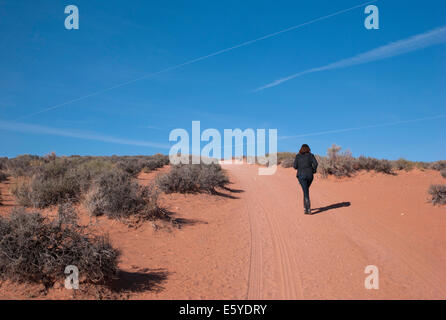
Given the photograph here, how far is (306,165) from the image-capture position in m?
9.86

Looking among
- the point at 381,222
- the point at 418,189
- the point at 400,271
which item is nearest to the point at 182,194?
the point at 381,222

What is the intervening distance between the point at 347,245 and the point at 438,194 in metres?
5.37

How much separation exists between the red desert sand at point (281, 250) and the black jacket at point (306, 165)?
51.1 inches

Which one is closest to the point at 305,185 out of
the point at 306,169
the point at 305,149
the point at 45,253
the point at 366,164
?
the point at 306,169

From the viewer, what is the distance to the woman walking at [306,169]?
31.7 ft

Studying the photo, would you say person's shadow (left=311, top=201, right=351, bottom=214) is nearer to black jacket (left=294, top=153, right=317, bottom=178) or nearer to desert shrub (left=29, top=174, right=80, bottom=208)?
black jacket (left=294, top=153, right=317, bottom=178)

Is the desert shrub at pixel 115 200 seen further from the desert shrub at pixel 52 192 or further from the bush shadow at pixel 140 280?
the bush shadow at pixel 140 280

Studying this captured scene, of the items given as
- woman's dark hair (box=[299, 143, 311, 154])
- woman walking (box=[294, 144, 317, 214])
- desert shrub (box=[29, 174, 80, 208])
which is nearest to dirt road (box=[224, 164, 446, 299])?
woman walking (box=[294, 144, 317, 214])

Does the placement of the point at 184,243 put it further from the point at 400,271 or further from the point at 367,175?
the point at 367,175

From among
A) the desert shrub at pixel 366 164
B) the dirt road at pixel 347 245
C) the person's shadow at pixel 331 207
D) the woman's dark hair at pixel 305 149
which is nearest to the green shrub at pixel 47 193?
the dirt road at pixel 347 245

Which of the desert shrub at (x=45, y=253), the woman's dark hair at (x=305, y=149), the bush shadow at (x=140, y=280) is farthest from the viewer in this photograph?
the woman's dark hair at (x=305, y=149)

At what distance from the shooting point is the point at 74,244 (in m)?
4.29

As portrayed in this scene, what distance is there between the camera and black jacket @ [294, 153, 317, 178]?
384 inches
